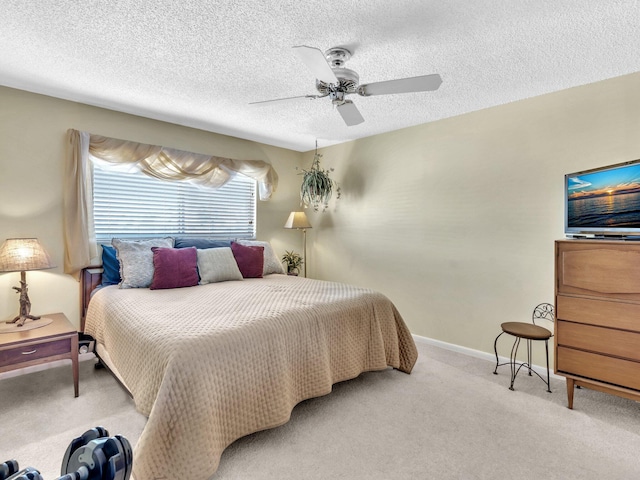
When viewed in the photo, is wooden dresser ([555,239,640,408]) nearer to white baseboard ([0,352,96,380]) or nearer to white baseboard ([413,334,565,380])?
white baseboard ([413,334,565,380])

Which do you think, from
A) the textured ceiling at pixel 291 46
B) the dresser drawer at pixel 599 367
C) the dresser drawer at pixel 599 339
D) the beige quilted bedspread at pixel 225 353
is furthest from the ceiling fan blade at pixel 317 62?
the dresser drawer at pixel 599 367

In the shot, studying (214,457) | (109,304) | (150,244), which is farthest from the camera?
(150,244)

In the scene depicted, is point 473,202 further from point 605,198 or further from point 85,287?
point 85,287

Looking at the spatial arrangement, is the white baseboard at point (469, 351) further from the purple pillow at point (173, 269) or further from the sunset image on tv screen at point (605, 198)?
the purple pillow at point (173, 269)

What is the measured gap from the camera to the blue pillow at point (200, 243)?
3.69 metres

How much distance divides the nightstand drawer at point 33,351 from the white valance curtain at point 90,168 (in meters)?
0.89

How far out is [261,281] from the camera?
3.56 m

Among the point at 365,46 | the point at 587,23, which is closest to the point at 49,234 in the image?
the point at 365,46

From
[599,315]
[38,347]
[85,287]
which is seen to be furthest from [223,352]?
[599,315]

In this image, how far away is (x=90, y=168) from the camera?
333 centimetres

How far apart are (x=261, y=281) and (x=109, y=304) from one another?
4.45ft

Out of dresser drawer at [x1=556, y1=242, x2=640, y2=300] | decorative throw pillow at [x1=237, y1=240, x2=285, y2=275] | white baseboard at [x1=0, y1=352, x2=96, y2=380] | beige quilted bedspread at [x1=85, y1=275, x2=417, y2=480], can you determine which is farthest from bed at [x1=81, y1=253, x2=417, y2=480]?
dresser drawer at [x1=556, y1=242, x2=640, y2=300]

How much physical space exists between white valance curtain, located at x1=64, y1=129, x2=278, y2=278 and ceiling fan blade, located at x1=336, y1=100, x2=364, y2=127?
6.74 feet

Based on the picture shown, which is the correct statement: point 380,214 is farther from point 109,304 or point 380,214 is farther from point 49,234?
point 49,234
